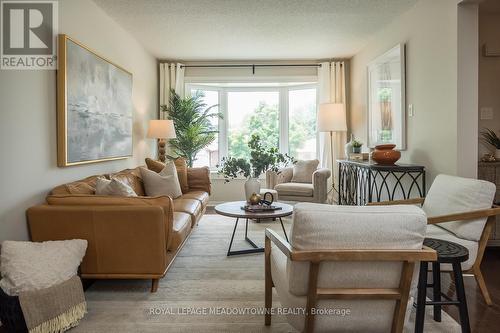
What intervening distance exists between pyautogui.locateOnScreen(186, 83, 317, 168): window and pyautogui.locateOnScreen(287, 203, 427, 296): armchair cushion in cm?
547

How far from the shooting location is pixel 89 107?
3604 mm

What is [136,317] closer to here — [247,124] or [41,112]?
[41,112]

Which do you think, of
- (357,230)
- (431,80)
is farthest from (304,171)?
(357,230)

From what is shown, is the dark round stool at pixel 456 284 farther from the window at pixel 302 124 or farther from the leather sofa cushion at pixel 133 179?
the window at pixel 302 124

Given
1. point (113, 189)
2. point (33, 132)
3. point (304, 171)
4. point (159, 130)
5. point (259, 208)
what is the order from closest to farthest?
1. point (33, 132)
2. point (113, 189)
3. point (259, 208)
4. point (159, 130)
5. point (304, 171)

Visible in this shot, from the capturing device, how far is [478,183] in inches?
99.5

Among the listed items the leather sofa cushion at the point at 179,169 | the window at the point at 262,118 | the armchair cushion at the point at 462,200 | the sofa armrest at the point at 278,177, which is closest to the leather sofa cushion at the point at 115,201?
the armchair cushion at the point at 462,200

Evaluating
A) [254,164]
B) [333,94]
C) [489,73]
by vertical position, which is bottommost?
[254,164]

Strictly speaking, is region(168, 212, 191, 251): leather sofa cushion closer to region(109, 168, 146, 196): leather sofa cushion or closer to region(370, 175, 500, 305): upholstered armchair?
region(109, 168, 146, 196): leather sofa cushion

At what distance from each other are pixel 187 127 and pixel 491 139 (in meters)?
4.35

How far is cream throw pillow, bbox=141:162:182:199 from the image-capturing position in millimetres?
4262

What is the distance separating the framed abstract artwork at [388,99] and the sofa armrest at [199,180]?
241 centimetres

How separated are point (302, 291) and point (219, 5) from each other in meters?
A: 3.30

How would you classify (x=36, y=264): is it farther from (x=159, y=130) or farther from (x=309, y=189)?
(x=309, y=189)
